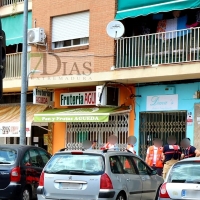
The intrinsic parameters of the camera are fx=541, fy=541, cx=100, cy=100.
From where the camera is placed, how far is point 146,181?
12102 mm

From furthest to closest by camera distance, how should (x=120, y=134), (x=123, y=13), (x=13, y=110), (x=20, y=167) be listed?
(x=13, y=110) → (x=120, y=134) → (x=123, y=13) → (x=20, y=167)

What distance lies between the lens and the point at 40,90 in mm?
21094

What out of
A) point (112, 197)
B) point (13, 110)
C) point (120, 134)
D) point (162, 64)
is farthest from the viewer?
point (13, 110)

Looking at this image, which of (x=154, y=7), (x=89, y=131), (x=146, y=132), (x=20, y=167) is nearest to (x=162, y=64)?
(x=154, y=7)

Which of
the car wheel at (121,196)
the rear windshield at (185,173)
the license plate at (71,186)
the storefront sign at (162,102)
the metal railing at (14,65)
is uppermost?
the metal railing at (14,65)

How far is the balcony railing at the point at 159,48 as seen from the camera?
16750 millimetres

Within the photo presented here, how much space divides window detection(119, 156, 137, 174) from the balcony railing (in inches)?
215

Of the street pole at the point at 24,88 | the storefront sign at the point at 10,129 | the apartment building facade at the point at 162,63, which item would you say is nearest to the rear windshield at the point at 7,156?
the street pole at the point at 24,88

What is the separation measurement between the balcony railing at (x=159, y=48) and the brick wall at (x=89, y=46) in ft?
1.85

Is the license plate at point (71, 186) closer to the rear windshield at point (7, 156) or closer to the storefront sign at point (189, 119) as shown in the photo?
the rear windshield at point (7, 156)

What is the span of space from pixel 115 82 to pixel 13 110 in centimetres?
581

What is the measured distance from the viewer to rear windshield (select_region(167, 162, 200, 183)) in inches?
381

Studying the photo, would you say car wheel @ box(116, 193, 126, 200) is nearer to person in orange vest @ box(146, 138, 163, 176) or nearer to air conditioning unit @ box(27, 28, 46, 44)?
person in orange vest @ box(146, 138, 163, 176)

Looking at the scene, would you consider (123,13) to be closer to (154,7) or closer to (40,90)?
(154,7)
